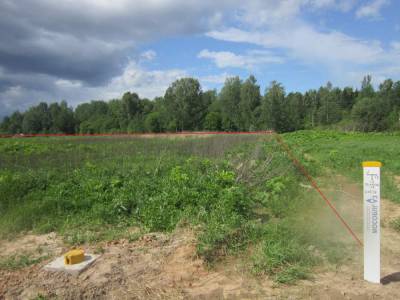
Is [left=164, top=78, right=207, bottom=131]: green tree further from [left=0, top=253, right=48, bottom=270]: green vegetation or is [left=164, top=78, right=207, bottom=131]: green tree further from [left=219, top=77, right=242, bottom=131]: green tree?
[left=0, top=253, right=48, bottom=270]: green vegetation

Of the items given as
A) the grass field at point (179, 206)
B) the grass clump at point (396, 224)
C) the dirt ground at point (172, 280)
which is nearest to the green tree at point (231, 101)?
the grass field at point (179, 206)

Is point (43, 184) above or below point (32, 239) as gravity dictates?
above

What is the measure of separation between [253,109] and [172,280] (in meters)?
52.8

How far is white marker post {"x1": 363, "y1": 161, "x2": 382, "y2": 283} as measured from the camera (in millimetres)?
2887

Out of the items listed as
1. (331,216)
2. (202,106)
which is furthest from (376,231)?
(202,106)

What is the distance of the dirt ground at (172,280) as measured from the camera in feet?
9.55

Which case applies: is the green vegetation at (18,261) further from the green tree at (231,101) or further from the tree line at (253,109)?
the green tree at (231,101)

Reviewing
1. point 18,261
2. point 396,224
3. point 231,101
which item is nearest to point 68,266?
point 18,261

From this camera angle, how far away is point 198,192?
17.4 ft

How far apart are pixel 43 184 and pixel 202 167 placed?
352cm

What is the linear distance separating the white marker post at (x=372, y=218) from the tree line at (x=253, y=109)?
102ft

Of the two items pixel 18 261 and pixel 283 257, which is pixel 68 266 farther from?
pixel 283 257

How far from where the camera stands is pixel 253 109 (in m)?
54.4

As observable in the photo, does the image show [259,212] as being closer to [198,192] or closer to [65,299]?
[198,192]
